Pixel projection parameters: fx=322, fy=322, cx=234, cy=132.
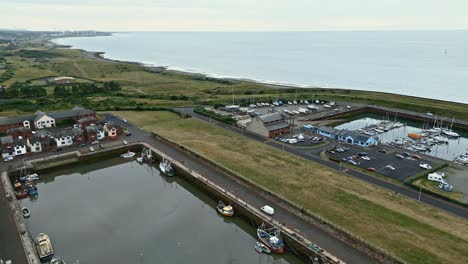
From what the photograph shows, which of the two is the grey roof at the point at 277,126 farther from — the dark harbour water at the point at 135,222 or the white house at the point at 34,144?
the white house at the point at 34,144

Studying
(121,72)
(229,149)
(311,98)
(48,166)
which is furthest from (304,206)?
(121,72)

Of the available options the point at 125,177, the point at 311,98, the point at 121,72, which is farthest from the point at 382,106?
the point at 121,72

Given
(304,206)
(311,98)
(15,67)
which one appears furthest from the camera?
(15,67)

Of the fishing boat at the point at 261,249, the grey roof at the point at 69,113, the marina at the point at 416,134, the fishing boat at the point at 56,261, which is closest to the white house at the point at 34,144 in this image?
the grey roof at the point at 69,113

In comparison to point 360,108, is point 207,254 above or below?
below

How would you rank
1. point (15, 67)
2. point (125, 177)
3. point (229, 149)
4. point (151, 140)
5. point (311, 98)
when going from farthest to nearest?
point (15, 67)
point (311, 98)
point (151, 140)
point (229, 149)
point (125, 177)

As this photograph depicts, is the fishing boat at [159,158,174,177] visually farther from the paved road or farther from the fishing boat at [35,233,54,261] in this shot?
the fishing boat at [35,233,54,261]

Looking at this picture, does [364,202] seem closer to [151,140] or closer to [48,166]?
[151,140]

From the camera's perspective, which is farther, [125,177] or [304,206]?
[125,177]
